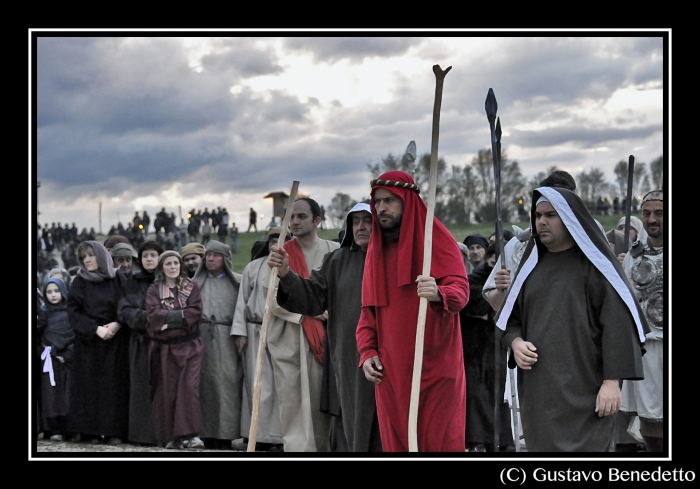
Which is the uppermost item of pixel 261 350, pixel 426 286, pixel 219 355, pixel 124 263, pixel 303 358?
pixel 124 263

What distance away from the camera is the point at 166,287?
998cm

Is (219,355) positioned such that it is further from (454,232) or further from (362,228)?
(454,232)

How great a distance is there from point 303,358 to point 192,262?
2.47 m

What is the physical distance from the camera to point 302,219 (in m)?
8.73

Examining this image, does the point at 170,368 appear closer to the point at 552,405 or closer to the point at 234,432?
the point at 234,432

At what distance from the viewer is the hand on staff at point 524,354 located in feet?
18.3

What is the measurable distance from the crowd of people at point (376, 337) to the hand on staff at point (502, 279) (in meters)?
0.01

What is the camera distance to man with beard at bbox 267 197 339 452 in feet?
28.6

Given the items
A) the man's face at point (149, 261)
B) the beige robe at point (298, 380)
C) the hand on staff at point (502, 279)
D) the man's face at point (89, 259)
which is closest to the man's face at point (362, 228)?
the hand on staff at point (502, 279)

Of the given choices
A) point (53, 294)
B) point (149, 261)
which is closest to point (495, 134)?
point (149, 261)

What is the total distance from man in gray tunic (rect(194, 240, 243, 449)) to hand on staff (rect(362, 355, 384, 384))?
4.08m

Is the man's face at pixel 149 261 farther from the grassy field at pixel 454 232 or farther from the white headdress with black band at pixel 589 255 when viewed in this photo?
the grassy field at pixel 454 232

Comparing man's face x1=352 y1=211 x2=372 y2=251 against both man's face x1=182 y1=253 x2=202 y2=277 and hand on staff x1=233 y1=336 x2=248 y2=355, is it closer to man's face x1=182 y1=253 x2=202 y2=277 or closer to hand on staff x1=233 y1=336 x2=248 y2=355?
hand on staff x1=233 y1=336 x2=248 y2=355

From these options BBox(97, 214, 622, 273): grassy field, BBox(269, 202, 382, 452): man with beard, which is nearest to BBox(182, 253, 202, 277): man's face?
BBox(269, 202, 382, 452): man with beard
